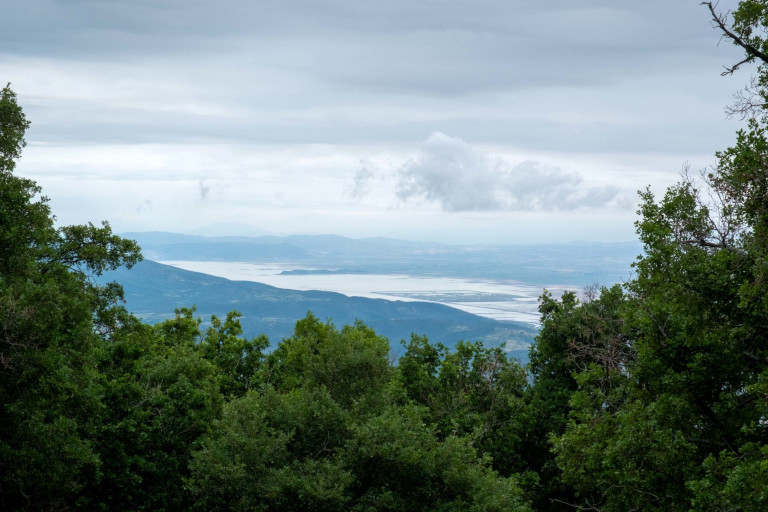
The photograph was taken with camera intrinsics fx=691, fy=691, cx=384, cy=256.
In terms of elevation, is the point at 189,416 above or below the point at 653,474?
below

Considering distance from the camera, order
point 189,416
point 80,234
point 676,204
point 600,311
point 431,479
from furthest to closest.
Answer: point 600,311, point 189,416, point 80,234, point 431,479, point 676,204

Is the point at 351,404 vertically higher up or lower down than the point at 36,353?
lower down

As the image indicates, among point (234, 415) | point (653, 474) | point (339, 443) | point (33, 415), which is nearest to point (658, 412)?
point (653, 474)

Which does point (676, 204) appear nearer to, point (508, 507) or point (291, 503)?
point (508, 507)

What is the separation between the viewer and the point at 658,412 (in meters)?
14.7

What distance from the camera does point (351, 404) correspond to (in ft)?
65.4

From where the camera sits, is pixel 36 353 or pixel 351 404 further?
pixel 351 404

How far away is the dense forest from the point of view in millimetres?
13438

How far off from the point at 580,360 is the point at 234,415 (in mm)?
18373

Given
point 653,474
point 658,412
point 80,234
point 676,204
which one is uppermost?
point 676,204

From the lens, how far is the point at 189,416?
2523 cm

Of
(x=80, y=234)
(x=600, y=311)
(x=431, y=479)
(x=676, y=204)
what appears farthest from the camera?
(x=600, y=311)

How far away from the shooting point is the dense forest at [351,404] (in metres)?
13.4

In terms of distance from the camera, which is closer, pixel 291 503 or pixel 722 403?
pixel 722 403
